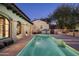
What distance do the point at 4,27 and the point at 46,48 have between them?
2.92m

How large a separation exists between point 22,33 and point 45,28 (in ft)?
12.4

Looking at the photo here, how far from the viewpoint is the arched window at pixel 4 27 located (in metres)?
10.3

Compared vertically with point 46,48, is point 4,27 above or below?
above

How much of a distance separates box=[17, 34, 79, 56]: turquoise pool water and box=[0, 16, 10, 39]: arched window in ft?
4.13

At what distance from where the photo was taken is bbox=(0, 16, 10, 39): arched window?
10.3 m

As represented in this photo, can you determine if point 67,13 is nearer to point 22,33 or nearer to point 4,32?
point 4,32

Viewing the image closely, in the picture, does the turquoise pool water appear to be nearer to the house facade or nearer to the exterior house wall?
the house facade

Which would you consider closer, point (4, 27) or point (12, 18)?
point (4, 27)

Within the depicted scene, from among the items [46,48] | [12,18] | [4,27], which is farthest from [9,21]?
[46,48]

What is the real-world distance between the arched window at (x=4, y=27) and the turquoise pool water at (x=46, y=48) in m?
1.26

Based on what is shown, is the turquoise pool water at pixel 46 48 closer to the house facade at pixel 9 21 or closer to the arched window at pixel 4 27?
the house facade at pixel 9 21

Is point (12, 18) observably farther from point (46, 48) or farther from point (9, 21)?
point (46, 48)

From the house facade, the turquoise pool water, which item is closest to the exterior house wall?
the house facade

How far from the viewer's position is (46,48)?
8.74 meters
